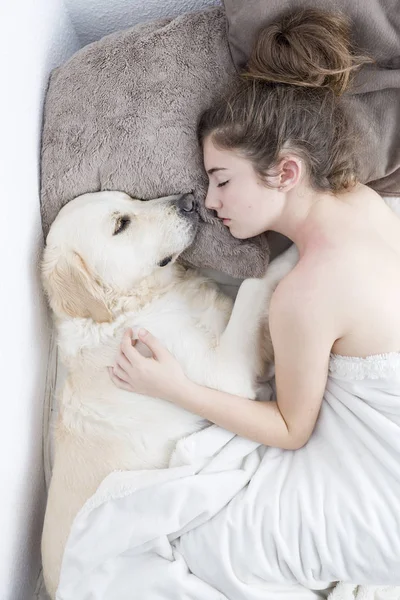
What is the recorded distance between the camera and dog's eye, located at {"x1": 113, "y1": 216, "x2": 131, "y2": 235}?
5.15ft

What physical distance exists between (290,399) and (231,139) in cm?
67

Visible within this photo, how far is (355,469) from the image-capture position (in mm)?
1460

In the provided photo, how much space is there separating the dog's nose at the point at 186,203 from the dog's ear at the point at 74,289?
0.30 meters

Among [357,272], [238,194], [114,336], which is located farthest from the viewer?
[114,336]

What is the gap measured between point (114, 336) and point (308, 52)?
0.88 metres

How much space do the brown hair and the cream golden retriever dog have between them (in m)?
0.26

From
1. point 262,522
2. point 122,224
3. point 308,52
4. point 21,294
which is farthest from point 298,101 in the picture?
point 262,522

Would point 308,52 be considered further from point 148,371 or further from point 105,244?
point 148,371

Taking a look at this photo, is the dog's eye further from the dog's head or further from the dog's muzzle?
the dog's muzzle

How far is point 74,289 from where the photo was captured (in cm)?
157

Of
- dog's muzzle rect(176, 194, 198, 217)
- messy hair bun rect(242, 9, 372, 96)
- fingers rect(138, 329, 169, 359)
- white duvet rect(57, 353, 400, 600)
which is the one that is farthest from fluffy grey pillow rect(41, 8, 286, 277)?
white duvet rect(57, 353, 400, 600)

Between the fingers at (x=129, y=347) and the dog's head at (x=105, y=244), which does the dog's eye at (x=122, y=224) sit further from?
the fingers at (x=129, y=347)

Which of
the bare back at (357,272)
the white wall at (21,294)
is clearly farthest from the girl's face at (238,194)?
the white wall at (21,294)

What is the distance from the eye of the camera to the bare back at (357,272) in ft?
4.53
